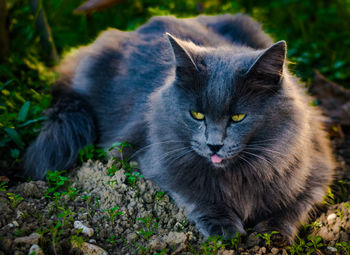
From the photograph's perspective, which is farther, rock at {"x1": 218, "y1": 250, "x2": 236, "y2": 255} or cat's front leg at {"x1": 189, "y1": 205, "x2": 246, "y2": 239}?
cat's front leg at {"x1": 189, "y1": 205, "x2": 246, "y2": 239}

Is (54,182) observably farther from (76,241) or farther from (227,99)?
(227,99)

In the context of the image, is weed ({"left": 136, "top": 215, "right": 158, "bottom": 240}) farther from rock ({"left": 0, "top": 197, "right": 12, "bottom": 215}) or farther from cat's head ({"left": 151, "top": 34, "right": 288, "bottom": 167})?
rock ({"left": 0, "top": 197, "right": 12, "bottom": 215})

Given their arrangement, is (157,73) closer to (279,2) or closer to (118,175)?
(118,175)

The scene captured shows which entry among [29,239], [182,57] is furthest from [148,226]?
[182,57]

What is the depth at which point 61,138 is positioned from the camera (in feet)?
11.3

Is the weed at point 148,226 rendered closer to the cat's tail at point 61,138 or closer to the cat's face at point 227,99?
the cat's face at point 227,99

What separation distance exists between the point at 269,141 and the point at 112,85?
71.9 inches

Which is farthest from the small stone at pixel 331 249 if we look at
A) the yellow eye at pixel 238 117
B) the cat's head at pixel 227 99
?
the yellow eye at pixel 238 117

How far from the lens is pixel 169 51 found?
133 inches

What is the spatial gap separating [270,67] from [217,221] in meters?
1.14

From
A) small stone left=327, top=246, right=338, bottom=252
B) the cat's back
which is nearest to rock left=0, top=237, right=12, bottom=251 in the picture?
the cat's back

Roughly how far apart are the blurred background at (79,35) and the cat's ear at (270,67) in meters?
0.80

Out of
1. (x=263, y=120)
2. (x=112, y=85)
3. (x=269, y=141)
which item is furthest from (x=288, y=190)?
(x=112, y=85)

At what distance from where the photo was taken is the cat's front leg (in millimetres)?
2594
